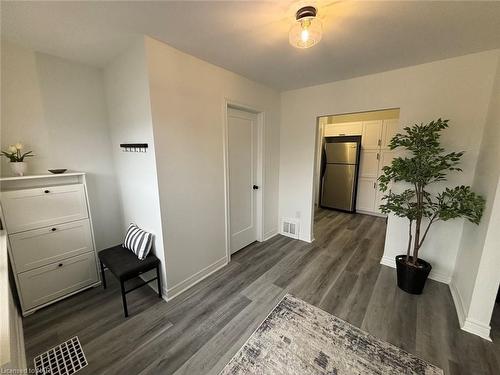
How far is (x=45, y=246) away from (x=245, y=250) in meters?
2.30

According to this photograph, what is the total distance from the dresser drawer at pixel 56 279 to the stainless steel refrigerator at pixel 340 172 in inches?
188

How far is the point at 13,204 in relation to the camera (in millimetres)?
1763

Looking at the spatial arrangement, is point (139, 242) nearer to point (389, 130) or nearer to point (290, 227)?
point (290, 227)

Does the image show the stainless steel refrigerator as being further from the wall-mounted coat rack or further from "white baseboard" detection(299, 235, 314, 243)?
the wall-mounted coat rack

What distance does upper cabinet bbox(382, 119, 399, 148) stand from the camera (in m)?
4.18

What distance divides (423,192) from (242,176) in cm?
214

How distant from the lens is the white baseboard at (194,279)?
2139mm

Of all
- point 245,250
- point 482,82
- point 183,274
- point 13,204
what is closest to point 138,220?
point 183,274

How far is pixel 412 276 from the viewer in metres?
2.16

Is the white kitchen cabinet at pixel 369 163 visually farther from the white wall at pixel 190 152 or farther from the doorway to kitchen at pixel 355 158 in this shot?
the white wall at pixel 190 152

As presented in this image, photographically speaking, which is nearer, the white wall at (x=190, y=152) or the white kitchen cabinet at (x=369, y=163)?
the white wall at (x=190, y=152)

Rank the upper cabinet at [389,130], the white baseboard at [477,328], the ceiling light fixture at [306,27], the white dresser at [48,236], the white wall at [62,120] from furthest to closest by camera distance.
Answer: the upper cabinet at [389,130] < the white wall at [62,120] < the white dresser at [48,236] < the white baseboard at [477,328] < the ceiling light fixture at [306,27]

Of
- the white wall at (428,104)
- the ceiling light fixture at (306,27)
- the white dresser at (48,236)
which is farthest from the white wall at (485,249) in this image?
the white dresser at (48,236)

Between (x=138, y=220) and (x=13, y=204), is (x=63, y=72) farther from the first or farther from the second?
(x=138, y=220)
